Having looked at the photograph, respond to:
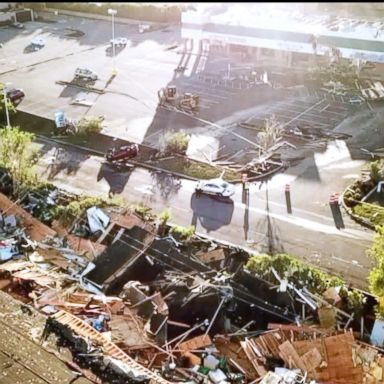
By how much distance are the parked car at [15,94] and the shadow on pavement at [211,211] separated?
50.9 ft

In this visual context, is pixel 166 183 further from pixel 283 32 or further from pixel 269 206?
pixel 283 32

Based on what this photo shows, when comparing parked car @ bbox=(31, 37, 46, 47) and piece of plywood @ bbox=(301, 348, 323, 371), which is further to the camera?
parked car @ bbox=(31, 37, 46, 47)

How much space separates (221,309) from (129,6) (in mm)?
41515

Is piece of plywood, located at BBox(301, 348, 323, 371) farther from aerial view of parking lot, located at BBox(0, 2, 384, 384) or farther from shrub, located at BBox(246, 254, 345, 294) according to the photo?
shrub, located at BBox(246, 254, 345, 294)

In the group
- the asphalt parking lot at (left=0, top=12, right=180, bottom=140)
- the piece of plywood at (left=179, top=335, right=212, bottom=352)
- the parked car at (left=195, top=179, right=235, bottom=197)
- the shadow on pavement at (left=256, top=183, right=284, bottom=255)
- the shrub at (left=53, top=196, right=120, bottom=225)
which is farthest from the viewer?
the asphalt parking lot at (left=0, top=12, right=180, bottom=140)

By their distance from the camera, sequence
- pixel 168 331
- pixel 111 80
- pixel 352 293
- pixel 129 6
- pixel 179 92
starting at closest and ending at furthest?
pixel 168 331, pixel 352 293, pixel 179 92, pixel 111 80, pixel 129 6

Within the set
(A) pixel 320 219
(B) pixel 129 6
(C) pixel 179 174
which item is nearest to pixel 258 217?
(A) pixel 320 219

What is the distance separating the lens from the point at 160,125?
104ft

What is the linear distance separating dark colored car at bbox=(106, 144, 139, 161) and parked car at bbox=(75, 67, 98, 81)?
492 inches

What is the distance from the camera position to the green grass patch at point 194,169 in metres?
25.9

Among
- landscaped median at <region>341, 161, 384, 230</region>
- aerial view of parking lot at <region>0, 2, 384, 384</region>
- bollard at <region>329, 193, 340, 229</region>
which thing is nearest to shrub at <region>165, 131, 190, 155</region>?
aerial view of parking lot at <region>0, 2, 384, 384</region>

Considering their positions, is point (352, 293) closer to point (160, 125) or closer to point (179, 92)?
point (160, 125)

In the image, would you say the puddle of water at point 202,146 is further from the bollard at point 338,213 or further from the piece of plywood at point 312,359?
the piece of plywood at point 312,359

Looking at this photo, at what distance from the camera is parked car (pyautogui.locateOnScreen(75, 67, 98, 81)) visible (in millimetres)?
38625
